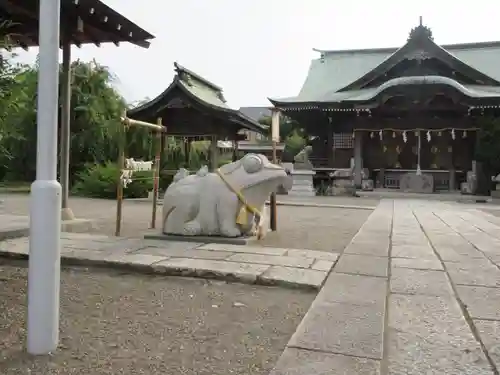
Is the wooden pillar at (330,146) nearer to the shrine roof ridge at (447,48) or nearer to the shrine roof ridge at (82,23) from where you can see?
the shrine roof ridge at (447,48)

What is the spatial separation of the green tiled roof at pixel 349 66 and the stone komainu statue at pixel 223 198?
1355 centimetres

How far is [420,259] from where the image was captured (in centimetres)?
415

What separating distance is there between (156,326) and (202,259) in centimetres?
152

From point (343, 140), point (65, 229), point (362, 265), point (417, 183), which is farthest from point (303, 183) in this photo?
point (362, 265)

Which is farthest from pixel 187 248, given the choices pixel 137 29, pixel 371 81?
pixel 371 81

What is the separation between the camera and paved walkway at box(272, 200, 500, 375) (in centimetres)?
192

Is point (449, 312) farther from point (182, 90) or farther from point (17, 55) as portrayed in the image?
point (182, 90)

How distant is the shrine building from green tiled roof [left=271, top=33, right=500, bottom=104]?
13 cm

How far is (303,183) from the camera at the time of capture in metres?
18.2

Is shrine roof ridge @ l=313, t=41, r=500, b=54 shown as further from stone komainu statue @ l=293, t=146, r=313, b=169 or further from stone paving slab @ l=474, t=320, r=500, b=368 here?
stone paving slab @ l=474, t=320, r=500, b=368

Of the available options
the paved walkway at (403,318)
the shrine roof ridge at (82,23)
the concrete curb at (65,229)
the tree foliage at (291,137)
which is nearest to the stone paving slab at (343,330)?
the paved walkway at (403,318)

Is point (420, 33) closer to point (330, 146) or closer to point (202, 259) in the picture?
point (330, 146)

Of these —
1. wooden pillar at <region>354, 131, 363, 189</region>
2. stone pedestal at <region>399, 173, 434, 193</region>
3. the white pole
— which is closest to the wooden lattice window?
wooden pillar at <region>354, 131, 363, 189</region>

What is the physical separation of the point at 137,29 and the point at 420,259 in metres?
5.35
